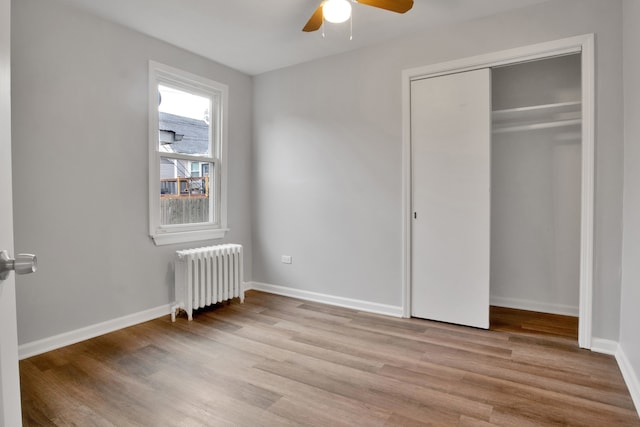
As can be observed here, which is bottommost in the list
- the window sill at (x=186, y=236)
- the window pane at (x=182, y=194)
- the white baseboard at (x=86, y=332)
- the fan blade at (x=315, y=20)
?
the white baseboard at (x=86, y=332)

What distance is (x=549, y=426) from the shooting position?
184cm

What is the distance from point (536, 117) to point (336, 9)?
2.47 meters

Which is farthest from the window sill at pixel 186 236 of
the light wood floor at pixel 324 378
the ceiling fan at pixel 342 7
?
the ceiling fan at pixel 342 7

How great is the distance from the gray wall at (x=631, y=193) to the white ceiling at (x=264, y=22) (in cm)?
81

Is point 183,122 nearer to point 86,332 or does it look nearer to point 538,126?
point 86,332

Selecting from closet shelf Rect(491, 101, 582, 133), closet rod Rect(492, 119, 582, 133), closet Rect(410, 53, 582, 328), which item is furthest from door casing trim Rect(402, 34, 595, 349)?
closet rod Rect(492, 119, 582, 133)

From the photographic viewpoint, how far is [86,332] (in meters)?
2.96

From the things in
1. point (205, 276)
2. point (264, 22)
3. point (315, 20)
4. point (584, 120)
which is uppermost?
point (264, 22)

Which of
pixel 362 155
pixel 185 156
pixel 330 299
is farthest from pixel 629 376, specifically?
pixel 185 156

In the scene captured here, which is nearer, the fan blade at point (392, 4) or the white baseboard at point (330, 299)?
the fan blade at point (392, 4)

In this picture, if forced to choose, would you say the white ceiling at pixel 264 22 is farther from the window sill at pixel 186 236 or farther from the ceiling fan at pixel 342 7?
the window sill at pixel 186 236

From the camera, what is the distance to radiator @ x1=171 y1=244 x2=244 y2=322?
3.46 m

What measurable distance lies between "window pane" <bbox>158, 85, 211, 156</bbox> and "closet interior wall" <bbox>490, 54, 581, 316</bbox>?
3.11 m

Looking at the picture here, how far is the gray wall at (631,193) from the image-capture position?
2.17m
